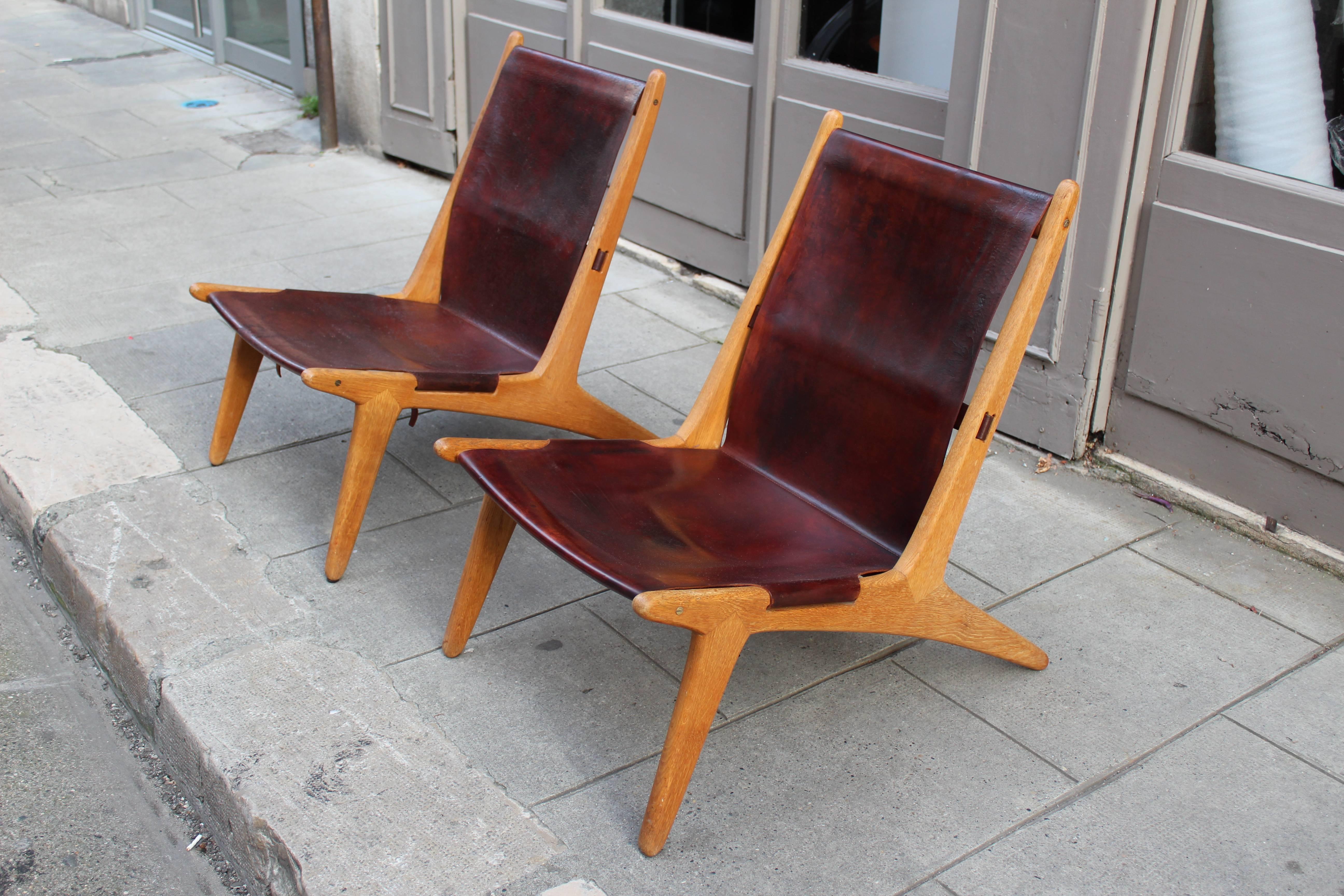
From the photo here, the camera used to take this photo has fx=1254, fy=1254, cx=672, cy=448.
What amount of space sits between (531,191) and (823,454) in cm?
122

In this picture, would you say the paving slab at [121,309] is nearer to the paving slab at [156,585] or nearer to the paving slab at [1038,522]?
the paving slab at [156,585]

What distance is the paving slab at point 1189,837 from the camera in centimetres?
212

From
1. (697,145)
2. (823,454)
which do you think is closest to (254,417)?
(823,454)

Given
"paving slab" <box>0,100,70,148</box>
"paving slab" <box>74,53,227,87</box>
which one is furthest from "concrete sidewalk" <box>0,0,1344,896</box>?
"paving slab" <box>74,53,227,87</box>

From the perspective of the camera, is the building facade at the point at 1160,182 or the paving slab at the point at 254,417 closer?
the building facade at the point at 1160,182

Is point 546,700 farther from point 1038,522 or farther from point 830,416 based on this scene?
point 1038,522

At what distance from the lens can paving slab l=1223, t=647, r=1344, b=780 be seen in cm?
245

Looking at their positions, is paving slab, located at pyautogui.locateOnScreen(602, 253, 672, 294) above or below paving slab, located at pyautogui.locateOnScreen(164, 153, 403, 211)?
below

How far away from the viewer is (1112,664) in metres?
2.71

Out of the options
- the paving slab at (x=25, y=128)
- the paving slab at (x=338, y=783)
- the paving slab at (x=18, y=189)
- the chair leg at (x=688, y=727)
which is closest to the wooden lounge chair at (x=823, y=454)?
the chair leg at (x=688, y=727)

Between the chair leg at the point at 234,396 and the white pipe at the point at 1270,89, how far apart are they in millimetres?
2573

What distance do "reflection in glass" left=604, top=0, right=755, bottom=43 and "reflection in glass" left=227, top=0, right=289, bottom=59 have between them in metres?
3.45

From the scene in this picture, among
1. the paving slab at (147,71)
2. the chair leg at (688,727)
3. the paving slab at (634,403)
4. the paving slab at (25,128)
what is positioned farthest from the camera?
the paving slab at (147,71)

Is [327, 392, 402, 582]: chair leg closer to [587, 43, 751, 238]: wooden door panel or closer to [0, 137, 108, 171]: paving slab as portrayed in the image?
[587, 43, 751, 238]: wooden door panel
